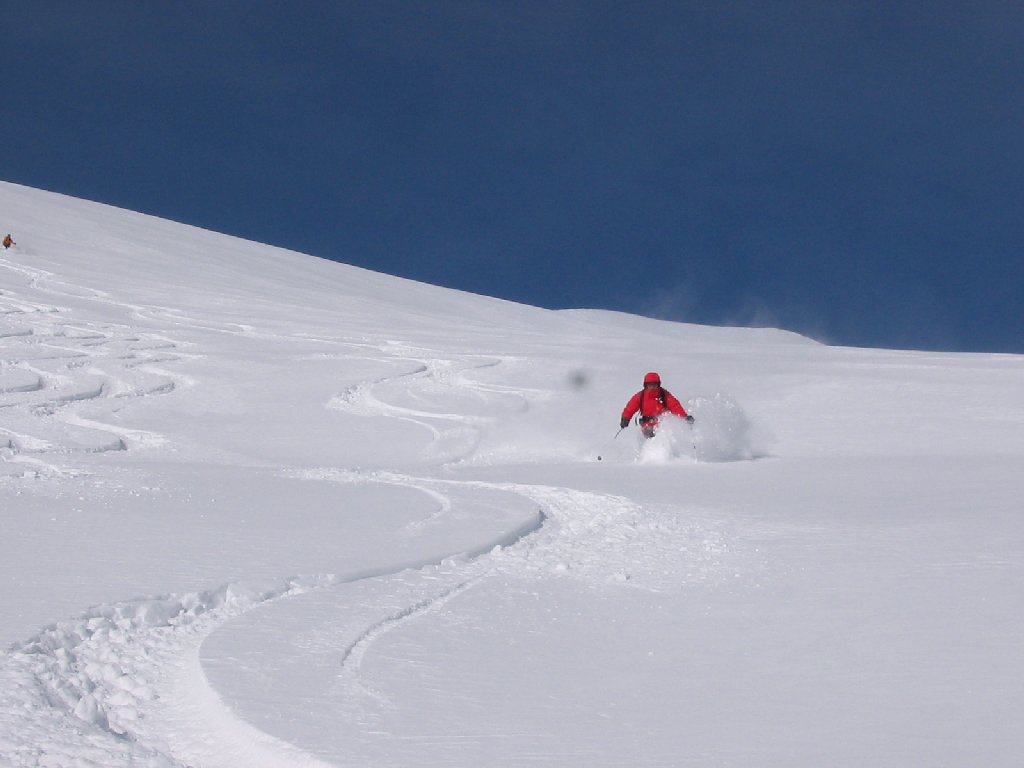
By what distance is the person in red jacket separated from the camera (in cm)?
1100

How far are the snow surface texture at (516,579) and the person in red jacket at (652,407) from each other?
23 cm

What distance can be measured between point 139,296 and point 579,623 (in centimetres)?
2203

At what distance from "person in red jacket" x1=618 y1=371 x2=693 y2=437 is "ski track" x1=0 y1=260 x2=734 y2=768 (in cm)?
211

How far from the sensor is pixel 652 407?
11125 millimetres

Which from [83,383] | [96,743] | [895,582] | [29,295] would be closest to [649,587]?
[895,582]

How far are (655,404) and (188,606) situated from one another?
7.30 m

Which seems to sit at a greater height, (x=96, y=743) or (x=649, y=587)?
(x=649, y=587)

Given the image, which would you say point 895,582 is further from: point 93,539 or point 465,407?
point 465,407

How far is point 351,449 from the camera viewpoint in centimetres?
1170

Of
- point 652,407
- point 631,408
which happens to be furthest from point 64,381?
point 652,407

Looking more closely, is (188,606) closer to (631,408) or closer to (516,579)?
(516,579)

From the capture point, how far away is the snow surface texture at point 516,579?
3230 mm

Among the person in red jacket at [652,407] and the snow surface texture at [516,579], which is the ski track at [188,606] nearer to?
the snow surface texture at [516,579]

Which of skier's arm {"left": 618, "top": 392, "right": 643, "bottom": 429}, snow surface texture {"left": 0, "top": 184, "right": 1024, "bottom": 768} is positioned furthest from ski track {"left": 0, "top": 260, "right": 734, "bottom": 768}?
skier's arm {"left": 618, "top": 392, "right": 643, "bottom": 429}
